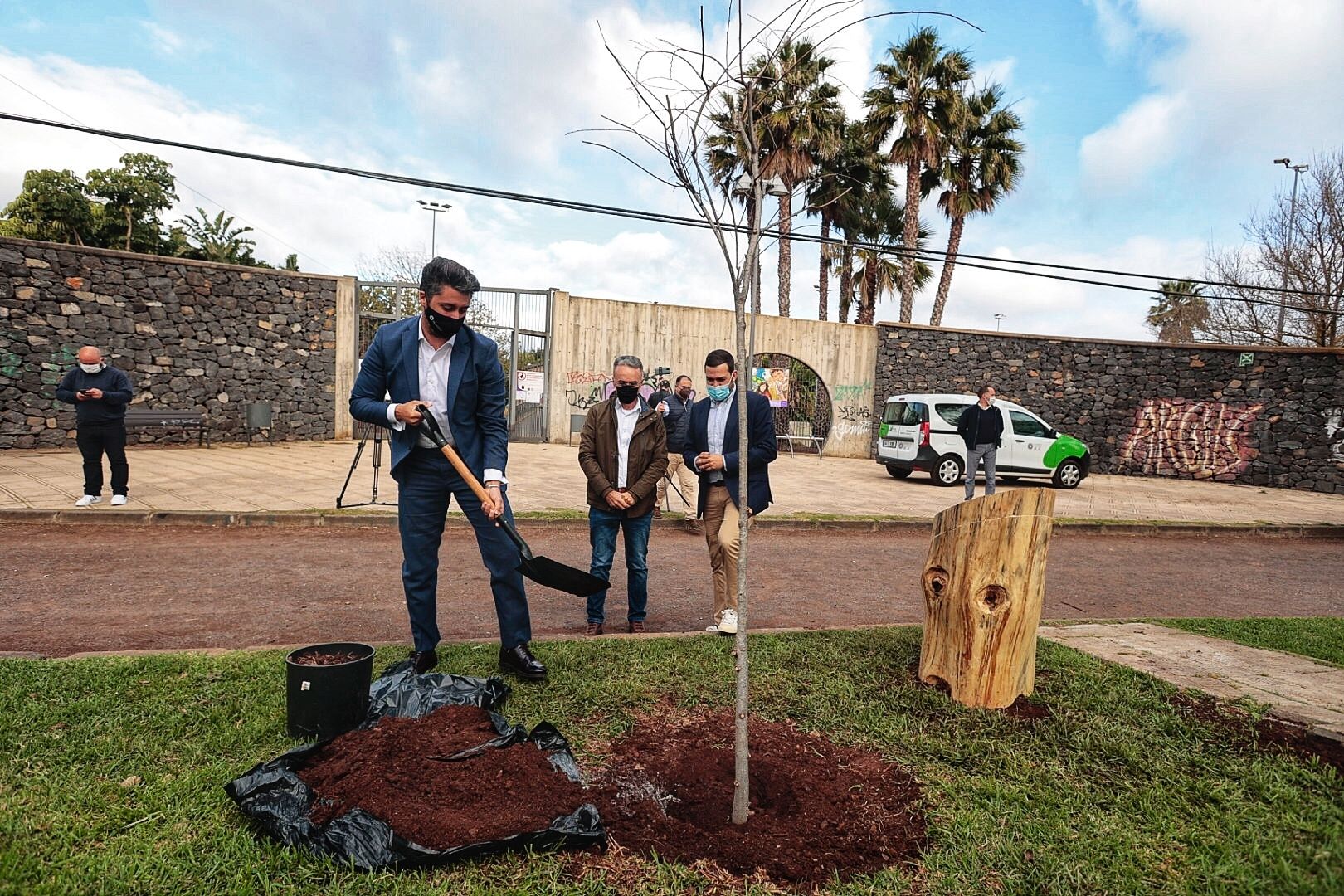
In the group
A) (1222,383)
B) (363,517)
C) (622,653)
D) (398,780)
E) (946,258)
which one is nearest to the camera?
(398,780)

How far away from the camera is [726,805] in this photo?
8.91 feet

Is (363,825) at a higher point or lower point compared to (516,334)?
lower

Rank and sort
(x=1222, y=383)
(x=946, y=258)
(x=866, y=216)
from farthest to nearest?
(x=866, y=216), (x=1222, y=383), (x=946, y=258)

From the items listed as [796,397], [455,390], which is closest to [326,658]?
[455,390]

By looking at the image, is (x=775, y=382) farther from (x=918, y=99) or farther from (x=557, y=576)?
(x=557, y=576)

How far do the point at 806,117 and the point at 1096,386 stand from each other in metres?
11.3

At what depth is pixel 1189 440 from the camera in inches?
810

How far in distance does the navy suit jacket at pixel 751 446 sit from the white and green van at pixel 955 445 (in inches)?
448

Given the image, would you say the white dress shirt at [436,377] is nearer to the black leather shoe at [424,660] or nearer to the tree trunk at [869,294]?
the black leather shoe at [424,660]

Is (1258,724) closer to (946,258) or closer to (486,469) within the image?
(486,469)

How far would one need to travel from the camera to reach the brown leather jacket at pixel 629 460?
199 inches

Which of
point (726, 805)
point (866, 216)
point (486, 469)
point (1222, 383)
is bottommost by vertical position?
point (726, 805)

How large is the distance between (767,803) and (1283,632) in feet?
15.9

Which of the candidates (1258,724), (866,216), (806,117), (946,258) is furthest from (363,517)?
(866,216)
